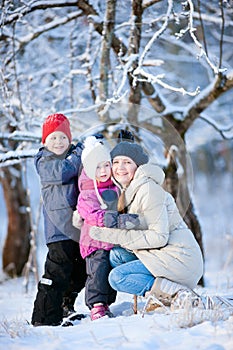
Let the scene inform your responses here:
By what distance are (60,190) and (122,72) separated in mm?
2001

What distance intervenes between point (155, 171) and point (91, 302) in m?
1.01

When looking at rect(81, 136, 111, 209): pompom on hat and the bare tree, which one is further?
the bare tree

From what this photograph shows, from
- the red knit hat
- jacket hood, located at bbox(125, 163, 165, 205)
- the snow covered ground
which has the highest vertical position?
the red knit hat

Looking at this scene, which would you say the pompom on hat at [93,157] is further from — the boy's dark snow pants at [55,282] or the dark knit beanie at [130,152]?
the boy's dark snow pants at [55,282]

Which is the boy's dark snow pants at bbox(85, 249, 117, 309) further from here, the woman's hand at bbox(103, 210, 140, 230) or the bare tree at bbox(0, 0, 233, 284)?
the bare tree at bbox(0, 0, 233, 284)

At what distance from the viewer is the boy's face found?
157 inches

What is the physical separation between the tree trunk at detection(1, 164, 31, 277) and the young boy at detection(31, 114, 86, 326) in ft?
18.6

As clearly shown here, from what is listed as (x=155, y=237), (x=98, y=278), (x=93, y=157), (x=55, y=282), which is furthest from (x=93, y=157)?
(x=55, y=282)

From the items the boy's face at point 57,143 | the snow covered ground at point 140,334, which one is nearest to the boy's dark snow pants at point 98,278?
the snow covered ground at point 140,334

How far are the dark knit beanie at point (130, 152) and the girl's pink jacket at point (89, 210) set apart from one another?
0.21m

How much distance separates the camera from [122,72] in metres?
5.48

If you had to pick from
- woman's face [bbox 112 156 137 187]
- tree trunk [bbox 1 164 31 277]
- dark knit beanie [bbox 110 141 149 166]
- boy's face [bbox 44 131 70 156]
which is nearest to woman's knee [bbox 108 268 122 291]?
woman's face [bbox 112 156 137 187]

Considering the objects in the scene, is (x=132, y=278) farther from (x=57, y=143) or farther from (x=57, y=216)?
(x=57, y=143)

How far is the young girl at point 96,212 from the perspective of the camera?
3.69m
